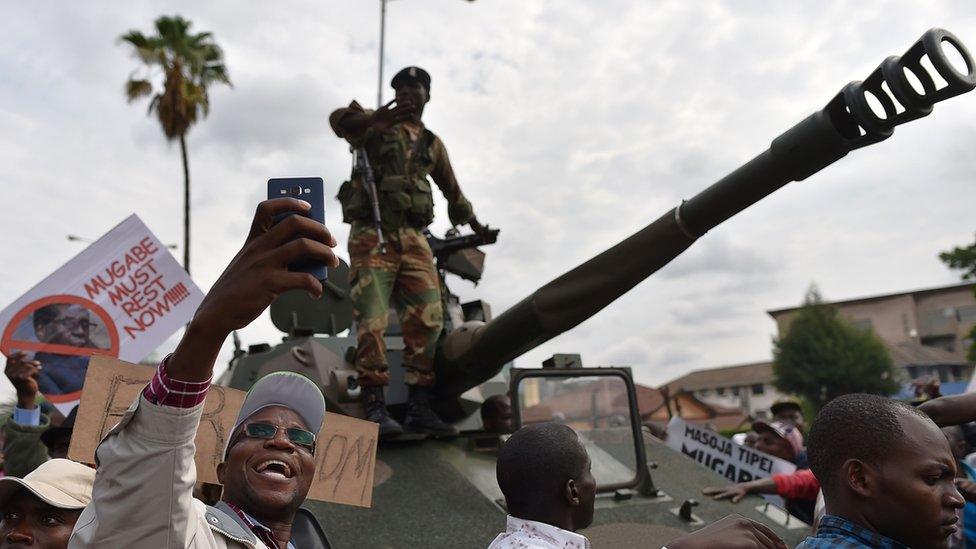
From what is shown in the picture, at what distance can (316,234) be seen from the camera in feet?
4.25

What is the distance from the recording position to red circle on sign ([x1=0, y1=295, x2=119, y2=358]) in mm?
4938

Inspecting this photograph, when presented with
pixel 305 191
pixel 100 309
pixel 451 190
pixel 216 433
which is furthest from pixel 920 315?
pixel 305 191

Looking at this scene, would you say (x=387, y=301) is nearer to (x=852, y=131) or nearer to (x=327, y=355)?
(x=327, y=355)

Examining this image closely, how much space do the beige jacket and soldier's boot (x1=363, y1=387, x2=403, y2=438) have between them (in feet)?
9.99

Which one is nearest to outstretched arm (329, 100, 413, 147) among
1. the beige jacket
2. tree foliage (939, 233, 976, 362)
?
the beige jacket

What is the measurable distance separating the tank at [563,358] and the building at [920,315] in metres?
52.9

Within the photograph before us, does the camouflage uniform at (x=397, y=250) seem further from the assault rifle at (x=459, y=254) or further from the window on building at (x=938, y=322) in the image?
the window on building at (x=938, y=322)

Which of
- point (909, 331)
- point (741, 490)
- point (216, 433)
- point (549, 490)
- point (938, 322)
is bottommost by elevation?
point (741, 490)

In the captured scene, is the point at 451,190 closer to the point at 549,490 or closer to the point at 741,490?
the point at 741,490

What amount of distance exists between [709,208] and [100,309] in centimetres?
423

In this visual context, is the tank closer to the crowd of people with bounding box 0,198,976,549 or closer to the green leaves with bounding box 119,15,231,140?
the crowd of people with bounding box 0,198,976,549

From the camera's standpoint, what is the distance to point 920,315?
185ft

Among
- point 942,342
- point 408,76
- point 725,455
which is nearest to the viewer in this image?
point 408,76

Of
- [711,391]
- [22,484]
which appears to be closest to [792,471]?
[22,484]
